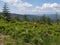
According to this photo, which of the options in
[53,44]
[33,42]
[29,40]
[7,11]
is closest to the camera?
[53,44]

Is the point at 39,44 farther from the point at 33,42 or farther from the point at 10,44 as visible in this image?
the point at 10,44

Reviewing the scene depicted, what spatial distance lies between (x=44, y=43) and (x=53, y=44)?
66 centimetres

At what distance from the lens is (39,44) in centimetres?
1036

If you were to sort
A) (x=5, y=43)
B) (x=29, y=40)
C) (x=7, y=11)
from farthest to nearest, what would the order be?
(x=7, y=11) < (x=29, y=40) < (x=5, y=43)

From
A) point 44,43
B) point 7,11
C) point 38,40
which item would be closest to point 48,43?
point 44,43

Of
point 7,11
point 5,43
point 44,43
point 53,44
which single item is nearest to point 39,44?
point 44,43

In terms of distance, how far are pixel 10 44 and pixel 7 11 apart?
251 feet

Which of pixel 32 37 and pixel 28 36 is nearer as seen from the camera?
pixel 32 37

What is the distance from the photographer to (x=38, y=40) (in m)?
10.9

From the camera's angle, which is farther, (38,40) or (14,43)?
(38,40)

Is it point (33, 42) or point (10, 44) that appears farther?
point (33, 42)

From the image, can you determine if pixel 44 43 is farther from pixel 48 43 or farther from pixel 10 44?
pixel 10 44

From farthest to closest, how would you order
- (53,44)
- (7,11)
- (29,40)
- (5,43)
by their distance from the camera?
(7,11)
(29,40)
(5,43)
(53,44)

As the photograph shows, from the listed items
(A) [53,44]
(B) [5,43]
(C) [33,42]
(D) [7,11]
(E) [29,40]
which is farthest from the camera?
(D) [7,11]
